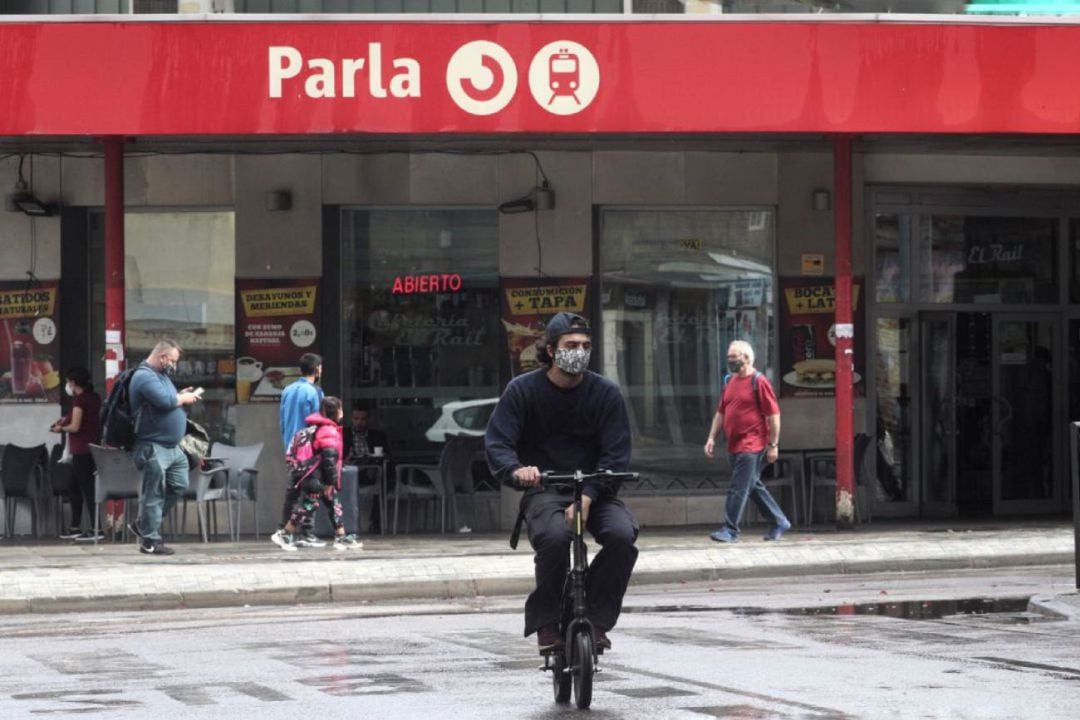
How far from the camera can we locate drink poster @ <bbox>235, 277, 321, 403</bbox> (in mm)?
20719

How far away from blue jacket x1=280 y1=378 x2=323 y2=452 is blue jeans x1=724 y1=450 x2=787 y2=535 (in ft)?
12.5

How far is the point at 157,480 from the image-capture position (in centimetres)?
1720

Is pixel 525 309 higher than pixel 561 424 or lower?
higher

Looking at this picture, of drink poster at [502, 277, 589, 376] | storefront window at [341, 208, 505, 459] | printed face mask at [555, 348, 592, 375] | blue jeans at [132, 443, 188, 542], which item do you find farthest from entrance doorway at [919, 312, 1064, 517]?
printed face mask at [555, 348, 592, 375]

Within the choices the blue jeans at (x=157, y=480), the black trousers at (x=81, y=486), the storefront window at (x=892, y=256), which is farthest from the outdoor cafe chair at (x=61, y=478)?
the storefront window at (x=892, y=256)

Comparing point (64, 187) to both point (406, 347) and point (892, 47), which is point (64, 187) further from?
point (892, 47)

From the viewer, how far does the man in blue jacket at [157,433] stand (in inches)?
671

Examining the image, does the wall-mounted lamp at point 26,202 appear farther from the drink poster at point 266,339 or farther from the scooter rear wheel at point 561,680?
the scooter rear wheel at point 561,680

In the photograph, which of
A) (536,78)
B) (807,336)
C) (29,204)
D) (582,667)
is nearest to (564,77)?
(536,78)

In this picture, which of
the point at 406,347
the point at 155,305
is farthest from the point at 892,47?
the point at 155,305

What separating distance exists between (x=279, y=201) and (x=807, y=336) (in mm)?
5743

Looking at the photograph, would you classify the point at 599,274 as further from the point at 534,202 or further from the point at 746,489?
the point at 746,489

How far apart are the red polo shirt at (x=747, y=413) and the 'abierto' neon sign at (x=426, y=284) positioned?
4.19 metres

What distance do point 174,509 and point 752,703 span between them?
13.1 metres
